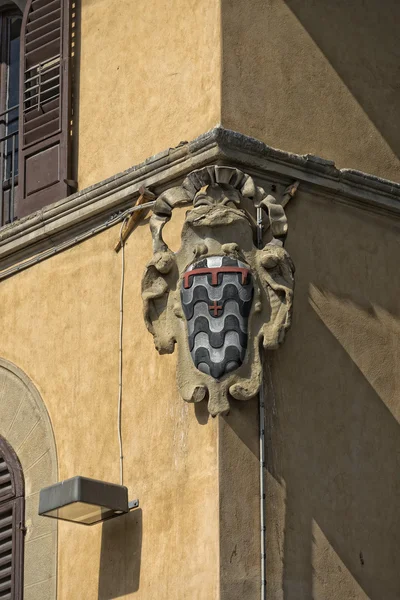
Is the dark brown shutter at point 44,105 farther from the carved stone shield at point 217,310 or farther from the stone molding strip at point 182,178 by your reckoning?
the carved stone shield at point 217,310

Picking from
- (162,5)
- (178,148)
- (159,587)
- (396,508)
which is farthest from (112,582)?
(162,5)

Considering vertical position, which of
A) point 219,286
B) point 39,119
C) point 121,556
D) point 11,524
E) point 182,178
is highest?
point 39,119

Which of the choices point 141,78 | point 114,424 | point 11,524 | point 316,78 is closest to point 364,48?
point 316,78

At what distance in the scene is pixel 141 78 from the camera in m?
17.4

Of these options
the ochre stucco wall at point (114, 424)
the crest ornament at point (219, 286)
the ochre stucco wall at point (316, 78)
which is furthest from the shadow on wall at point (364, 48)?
the ochre stucco wall at point (114, 424)

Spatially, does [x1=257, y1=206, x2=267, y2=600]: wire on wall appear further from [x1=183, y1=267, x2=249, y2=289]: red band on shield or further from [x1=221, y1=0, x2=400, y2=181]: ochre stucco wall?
[x1=221, y1=0, x2=400, y2=181]: ochre stucco wall

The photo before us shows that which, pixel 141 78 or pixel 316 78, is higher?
pixel 141 78

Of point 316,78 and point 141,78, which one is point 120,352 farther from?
point 316,78

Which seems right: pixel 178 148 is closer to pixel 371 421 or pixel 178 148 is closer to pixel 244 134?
pixel 244 134

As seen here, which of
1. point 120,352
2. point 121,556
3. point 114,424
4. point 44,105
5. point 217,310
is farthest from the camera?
point 44,105

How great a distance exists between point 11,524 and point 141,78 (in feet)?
11.6

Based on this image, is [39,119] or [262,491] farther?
[39,119]

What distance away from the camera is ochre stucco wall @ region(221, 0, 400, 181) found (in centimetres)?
1689

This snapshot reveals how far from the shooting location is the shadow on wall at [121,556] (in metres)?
15.9
